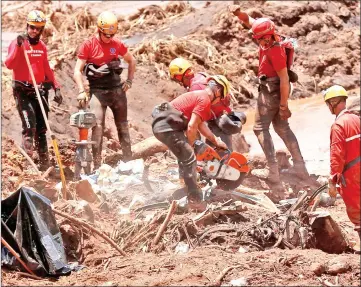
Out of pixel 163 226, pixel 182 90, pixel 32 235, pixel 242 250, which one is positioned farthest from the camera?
pixel 182 90

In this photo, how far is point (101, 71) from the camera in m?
9.44

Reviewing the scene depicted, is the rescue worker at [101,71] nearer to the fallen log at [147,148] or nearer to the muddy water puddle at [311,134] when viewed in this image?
the fallen log at [147,148]

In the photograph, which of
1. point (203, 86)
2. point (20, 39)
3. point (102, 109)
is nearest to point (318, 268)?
point (203, 86)

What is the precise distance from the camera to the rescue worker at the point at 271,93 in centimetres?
866

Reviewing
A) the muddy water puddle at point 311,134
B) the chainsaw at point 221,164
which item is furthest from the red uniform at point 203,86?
the muddy water puddle at point 311,134

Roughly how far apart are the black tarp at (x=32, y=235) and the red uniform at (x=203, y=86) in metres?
2.80

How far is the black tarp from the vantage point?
6285 mm

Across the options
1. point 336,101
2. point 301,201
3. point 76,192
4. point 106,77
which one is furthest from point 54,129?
point 336,101

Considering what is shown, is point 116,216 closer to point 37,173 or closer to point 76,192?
point 76,192

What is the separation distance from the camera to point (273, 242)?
23.3ft

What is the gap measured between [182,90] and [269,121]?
618 centimetres

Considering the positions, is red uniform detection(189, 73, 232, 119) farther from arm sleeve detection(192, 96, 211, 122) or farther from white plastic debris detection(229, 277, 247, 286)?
white plastic debris detection(229, 277, 247, 286)

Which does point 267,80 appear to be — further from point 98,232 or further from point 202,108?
point 98,232

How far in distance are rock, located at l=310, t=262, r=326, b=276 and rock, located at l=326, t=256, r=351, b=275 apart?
45 mm
